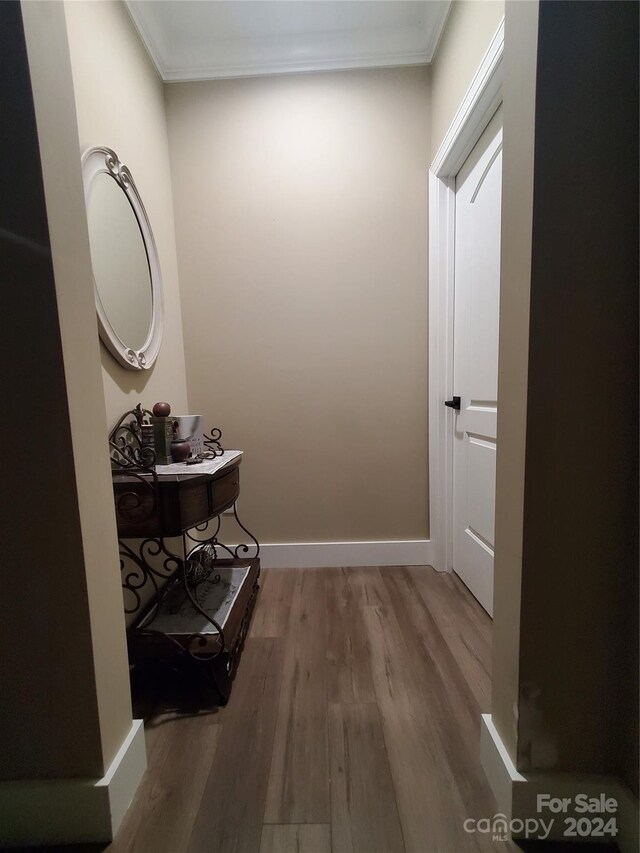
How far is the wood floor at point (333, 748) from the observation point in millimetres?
710

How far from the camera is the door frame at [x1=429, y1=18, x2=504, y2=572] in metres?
1.54

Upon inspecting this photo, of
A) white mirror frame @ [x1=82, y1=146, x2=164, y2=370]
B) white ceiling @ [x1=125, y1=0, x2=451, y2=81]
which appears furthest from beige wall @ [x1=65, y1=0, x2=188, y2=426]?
white ceiling @ [x1=125, y1=0, x2=451, y2=81]

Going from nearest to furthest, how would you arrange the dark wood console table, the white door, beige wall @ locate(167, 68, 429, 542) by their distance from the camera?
the dark wood console table
the white door
beige wall @ locate(167, 68, 429, 542)

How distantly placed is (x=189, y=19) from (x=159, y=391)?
1678 millimetres

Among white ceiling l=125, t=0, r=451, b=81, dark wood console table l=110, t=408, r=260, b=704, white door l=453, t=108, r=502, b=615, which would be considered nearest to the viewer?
dark wood console table l=110, t=408, r=260, b=704

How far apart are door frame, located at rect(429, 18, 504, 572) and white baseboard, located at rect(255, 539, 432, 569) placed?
0.11 metres

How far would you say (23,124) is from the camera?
60 cm

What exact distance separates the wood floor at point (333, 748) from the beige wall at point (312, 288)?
629 mm

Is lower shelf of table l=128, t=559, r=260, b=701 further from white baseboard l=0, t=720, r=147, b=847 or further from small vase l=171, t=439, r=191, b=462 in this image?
small vase l=171, t=439, r=191, b=462

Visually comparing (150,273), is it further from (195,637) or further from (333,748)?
(333,748)

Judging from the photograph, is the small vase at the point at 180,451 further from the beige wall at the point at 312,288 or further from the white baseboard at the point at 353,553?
the white baseboard at the point at 353,553

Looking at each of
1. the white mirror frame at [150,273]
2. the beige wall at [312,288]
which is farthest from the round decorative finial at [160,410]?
the beige wall at [312,288]

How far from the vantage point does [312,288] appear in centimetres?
174

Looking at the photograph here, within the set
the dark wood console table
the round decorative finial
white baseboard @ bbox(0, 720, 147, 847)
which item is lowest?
white baseboard @ bbox(0, 720, 147, 847)
